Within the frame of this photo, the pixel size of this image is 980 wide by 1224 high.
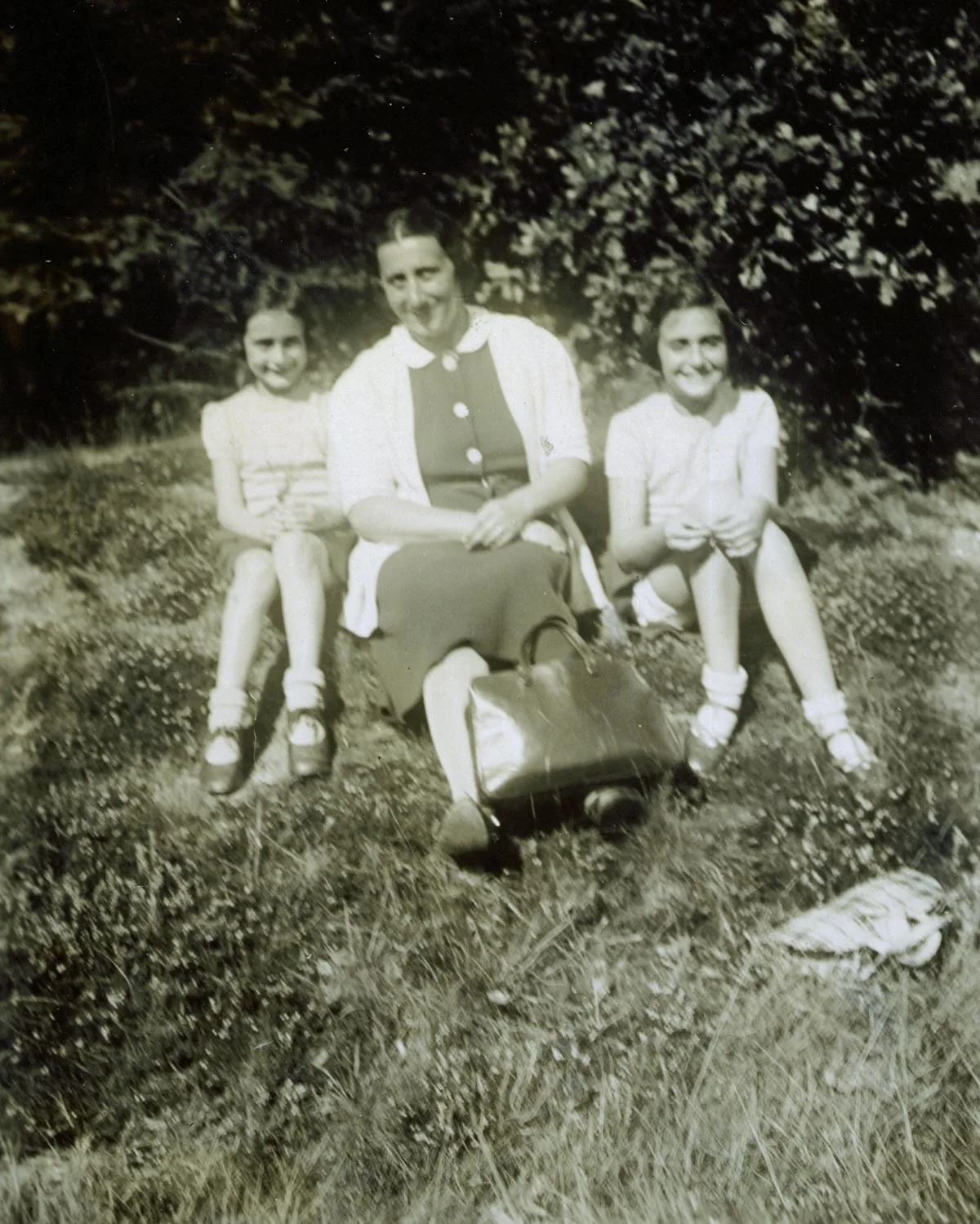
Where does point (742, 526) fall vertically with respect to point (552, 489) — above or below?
below

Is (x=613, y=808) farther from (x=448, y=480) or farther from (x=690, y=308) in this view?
(x=690, y=308)

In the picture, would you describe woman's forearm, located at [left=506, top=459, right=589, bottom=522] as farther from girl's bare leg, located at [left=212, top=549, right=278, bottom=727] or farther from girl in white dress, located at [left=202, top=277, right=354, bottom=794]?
girl's bare leg, located at [left=212, top=549, right=278, bottom=727]

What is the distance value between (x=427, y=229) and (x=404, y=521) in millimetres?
685

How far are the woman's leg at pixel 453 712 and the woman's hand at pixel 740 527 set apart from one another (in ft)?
2.18

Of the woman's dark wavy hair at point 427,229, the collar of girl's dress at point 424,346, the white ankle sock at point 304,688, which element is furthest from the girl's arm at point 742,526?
the white ankle sock at point 304,688

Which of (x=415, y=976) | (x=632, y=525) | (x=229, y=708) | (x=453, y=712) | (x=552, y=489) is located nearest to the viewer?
(x=415, y=976)

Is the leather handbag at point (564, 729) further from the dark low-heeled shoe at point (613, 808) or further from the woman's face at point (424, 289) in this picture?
the woman's face at point (424, 289)

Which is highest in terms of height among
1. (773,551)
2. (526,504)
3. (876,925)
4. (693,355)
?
(693,355)

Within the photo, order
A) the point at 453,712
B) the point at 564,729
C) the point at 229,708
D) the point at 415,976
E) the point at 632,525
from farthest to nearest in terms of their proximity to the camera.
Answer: the point at 632,525, the point at 229,708, the point at 453,712, the point at 564,729, the point at 415,976

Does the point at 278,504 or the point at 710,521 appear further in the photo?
the point at 278,504

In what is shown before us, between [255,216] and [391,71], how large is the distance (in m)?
0.46

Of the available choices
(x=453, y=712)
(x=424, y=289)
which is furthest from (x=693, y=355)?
(x=453, y=712)

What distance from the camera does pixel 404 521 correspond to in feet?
8.36

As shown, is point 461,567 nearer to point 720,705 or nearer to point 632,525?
point 632,525
